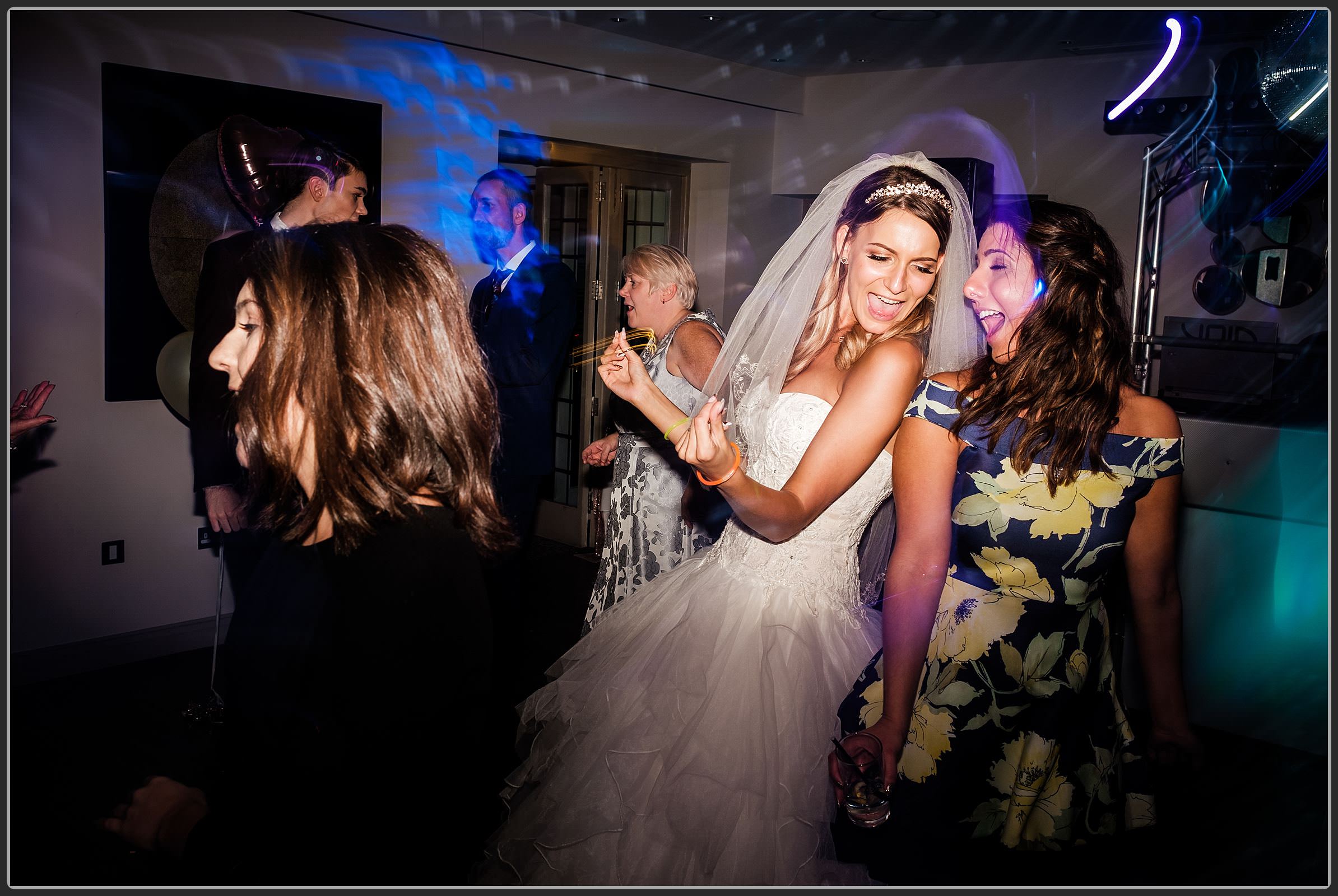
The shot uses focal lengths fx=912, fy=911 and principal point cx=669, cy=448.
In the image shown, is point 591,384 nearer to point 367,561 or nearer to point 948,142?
point 948,142

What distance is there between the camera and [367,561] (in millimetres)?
1113

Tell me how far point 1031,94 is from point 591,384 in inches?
125

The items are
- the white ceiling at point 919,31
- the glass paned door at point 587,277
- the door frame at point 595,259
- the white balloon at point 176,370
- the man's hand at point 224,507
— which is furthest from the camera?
the glass paned door at point 587,277

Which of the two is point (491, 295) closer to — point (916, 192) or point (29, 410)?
point (29, 410)

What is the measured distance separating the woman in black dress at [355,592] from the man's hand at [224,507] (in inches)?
75.6

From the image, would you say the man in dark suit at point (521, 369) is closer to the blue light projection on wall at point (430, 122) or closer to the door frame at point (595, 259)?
the blue light projection on wall at point (430, 122)

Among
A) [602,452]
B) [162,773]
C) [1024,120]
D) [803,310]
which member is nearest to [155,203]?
[602,452]

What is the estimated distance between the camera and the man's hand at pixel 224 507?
297 centimetres

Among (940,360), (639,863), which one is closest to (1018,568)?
(940,360)

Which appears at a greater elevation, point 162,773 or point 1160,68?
point 1160,68

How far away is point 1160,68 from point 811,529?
12.0 feet

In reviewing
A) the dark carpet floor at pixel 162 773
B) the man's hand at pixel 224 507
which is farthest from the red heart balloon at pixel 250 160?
the dark carpet floor at pixel 162 773

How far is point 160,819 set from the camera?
1.19 metres

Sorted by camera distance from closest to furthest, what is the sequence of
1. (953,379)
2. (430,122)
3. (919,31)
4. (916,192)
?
(953,379)
(916,192)
(430,122)
(919,31)
